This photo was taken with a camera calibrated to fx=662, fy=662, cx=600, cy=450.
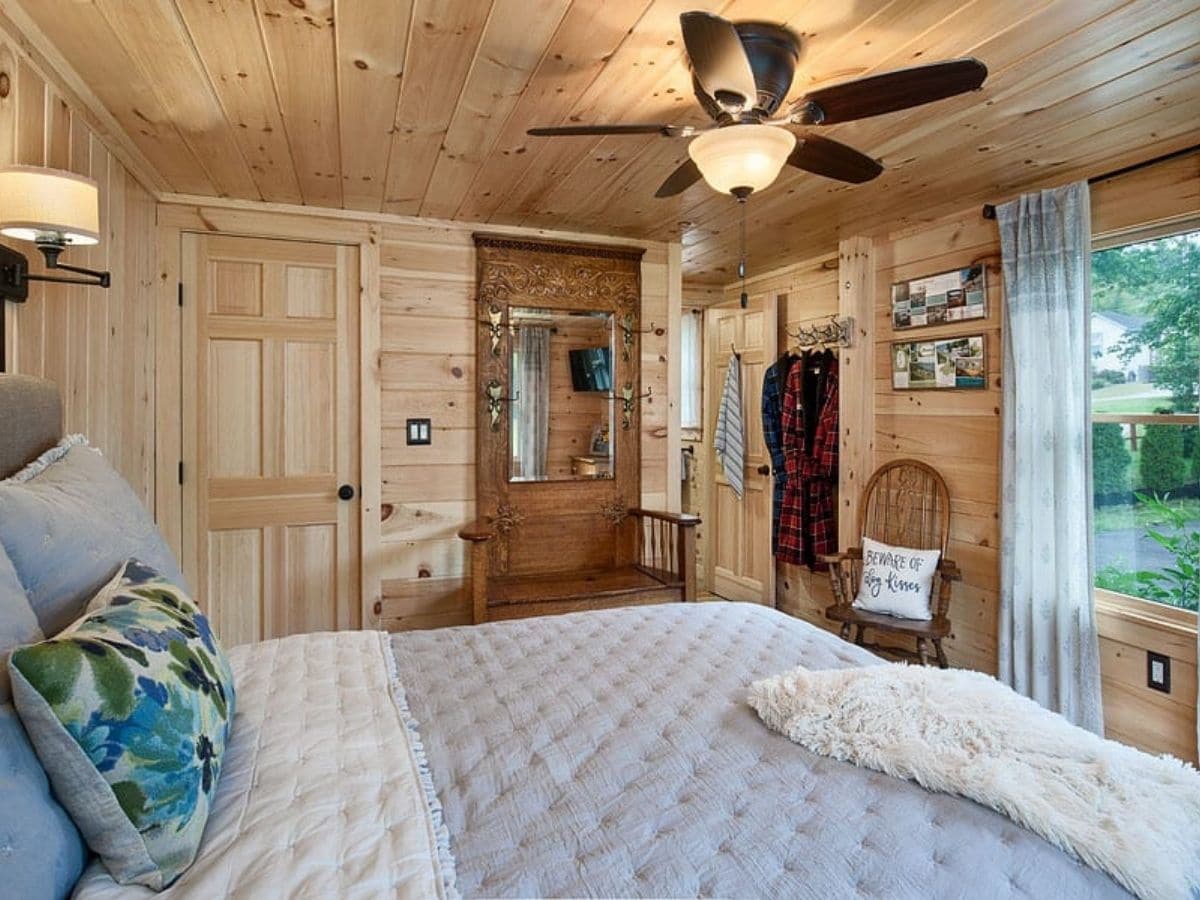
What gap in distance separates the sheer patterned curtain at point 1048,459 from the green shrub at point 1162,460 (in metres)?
0.20

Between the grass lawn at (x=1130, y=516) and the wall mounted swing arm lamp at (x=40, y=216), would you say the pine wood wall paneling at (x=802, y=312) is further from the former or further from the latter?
the wall mounted swing arm lamp at (x=40, y=216)

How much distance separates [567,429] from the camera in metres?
3.44

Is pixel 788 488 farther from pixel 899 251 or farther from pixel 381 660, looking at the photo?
pixel 381 660

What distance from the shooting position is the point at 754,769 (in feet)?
3.58

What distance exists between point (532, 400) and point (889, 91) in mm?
2199

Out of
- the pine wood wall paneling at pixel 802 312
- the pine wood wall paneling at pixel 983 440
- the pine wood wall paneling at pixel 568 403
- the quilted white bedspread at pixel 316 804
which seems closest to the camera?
the quilted white bedspread at pixel 316 804

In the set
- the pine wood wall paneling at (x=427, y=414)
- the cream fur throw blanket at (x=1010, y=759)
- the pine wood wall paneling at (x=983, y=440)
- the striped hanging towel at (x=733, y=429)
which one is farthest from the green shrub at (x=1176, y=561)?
the pine wood wall paneling at (x=427, y=414)

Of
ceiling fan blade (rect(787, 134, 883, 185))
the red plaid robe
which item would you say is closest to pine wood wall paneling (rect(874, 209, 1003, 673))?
the red plaid robe

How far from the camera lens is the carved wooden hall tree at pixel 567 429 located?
3.29m

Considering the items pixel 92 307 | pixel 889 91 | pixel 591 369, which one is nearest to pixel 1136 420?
pixel 889 91

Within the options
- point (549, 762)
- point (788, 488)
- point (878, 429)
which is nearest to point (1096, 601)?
point (878, 429)

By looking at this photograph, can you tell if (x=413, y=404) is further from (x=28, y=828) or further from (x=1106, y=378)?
(x=1106, y=378)

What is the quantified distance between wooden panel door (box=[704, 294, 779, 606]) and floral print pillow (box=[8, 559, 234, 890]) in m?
3.72

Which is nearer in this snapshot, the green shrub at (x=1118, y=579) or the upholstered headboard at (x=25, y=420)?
the upholstered headboard at (x=25, y=420)
